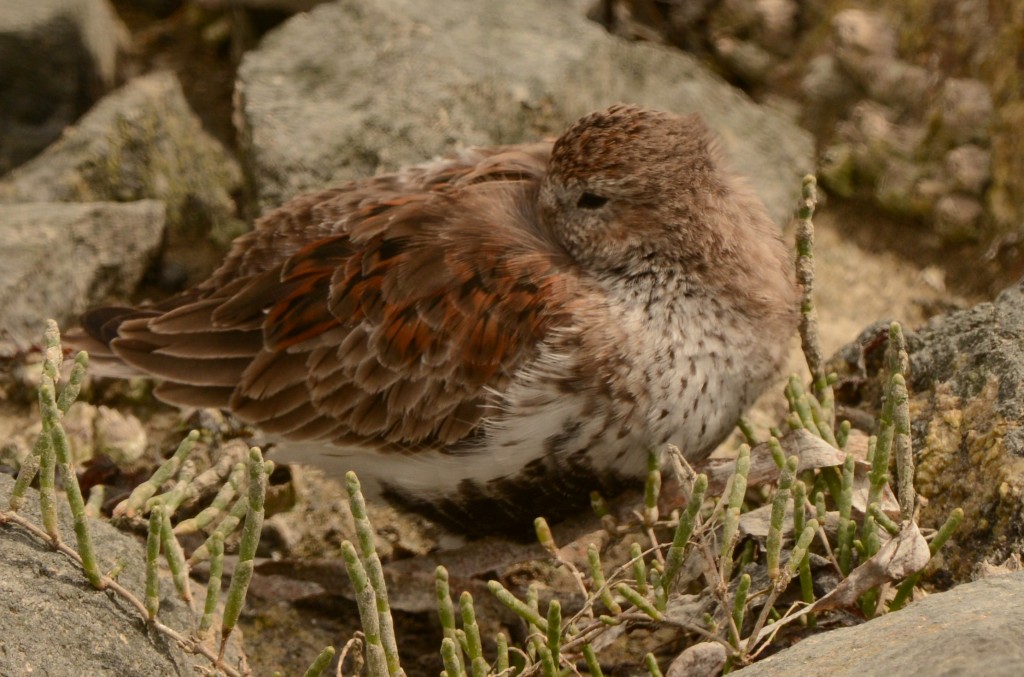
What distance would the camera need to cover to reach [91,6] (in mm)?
7086

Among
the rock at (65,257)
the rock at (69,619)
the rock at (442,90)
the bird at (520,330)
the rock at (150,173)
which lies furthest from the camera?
the rock at (150,173)

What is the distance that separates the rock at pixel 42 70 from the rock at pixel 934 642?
5124 millimetres

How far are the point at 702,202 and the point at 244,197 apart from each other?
3.05 meters

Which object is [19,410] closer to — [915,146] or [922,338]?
[922,338]

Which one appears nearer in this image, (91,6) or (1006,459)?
(1006,459)

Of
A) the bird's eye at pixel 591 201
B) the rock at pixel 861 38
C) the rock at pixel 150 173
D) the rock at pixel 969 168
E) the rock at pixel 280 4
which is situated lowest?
the rock at pixel 150 173

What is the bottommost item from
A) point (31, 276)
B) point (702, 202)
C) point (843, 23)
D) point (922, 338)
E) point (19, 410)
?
point (19, 410)

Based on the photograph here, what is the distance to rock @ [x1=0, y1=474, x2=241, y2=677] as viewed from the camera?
3.21 m

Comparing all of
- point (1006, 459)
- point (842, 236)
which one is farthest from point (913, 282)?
point (1006, 459)

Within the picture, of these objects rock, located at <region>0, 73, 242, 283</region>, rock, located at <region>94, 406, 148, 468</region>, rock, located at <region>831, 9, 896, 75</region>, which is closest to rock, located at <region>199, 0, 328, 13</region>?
rock, located at <region>0, 73, 242, 283</region>

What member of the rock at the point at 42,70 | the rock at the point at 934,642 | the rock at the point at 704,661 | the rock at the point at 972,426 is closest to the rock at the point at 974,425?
the rock at the point at 972,426

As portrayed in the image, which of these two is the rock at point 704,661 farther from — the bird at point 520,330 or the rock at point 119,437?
the rock at point 119,437

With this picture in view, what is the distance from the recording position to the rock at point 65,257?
566cm

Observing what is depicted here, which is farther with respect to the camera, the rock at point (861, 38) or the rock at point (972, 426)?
the rock at point (861, 38)
